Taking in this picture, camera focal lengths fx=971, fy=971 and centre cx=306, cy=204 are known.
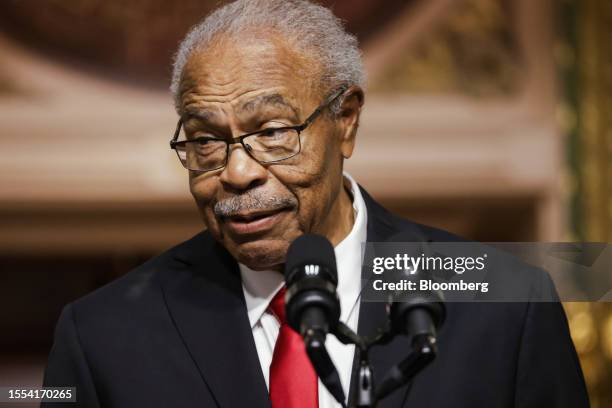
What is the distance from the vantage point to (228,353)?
1.55 m

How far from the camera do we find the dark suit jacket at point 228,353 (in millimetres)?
1511

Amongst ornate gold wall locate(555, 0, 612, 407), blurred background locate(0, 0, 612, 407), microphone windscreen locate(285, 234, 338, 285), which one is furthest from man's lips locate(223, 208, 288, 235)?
ornate gold wall locate(555, 0, 612, 407)

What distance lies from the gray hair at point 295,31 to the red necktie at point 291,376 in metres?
0.39

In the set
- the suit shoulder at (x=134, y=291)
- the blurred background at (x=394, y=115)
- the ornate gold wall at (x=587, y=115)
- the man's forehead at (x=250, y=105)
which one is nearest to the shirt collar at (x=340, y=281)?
the suit shoulder at (x=134, y=291)

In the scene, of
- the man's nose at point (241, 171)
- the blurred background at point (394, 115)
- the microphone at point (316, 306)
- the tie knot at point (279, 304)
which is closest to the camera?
the microphone at point (316, 306)

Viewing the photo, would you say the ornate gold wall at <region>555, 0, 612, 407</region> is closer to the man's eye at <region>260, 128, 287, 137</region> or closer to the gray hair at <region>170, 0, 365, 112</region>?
the gray hair at <region>170, 0, 365, 112</region>

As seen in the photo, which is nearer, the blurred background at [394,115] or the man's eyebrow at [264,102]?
the man's eyebrow at [264,102]

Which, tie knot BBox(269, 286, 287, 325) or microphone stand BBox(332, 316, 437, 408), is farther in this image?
tie knot BBox(269, 286, 287, 325)

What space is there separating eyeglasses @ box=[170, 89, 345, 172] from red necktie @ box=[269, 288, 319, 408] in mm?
274

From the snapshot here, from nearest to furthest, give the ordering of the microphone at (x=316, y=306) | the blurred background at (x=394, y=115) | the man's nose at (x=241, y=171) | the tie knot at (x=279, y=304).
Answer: the microphone at (x=316, y=306)
the man's nose at (x=241, y=171)
the tie knot at (x=279, y=304)
the blurred background at (x=394, y=115)

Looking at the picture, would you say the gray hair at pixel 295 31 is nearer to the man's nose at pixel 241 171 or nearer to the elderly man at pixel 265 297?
the elderly man at pixel 265 297

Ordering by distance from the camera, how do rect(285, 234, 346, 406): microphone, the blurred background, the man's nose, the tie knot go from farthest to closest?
the blurred background → the tie knot → the man's nose → rect(285, 234, 346, 406): microphone

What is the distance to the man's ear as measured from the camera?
162cm

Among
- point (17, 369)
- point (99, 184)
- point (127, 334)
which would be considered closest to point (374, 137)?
point (99, 184)
